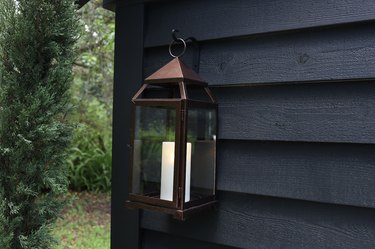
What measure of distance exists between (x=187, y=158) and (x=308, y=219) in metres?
0.39

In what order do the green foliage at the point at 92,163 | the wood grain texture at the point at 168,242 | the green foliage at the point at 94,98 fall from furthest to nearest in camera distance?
the green foliage at the point at 92,163
the green foliage at the point at 94,98
the wood grain texture at the point at 168,242

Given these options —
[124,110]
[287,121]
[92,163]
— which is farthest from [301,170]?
[92,163]

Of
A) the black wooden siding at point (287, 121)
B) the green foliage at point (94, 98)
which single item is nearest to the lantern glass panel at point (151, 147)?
the black wooden siding at point (287, 121)

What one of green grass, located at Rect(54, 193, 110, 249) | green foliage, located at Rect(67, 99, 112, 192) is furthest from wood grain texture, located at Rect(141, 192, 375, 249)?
green foliage, located at Rect(67, 99, 112, 192)

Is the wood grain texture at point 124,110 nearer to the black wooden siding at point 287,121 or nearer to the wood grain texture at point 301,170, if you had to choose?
the black wooden siding at point 287,121

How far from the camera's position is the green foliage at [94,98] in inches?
166

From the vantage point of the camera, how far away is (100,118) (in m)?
5.10

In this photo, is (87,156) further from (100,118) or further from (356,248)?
(356,248)

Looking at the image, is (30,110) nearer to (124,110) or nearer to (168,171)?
(124,110)

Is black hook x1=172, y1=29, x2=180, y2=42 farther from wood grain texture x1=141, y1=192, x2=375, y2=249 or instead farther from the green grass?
the green grass

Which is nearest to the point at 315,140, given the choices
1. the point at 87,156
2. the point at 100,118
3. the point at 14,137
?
the point at 14,137

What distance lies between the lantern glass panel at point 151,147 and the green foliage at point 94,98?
2370 millimetres

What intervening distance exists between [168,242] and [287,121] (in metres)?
0.64

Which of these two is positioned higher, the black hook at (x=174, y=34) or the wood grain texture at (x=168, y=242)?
the black hook at (x=174, y=34)
